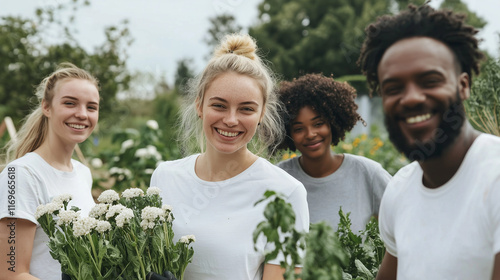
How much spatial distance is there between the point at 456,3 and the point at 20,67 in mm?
19814

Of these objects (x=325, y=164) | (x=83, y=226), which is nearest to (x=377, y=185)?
(x=325, y=164)

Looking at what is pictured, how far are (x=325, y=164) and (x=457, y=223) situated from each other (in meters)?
Result: 1.65

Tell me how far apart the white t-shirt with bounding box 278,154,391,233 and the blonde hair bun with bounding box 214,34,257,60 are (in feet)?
2.87

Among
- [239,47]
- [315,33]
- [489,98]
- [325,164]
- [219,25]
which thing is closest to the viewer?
[239,47]

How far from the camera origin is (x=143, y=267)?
1.65m

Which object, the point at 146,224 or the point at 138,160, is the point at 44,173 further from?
the point at 138,160

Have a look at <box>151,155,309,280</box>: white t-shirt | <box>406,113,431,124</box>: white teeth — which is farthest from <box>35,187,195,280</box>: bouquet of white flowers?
<box>406,113,431,124</box>: white teeth

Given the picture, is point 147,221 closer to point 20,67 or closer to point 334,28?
point 20,67

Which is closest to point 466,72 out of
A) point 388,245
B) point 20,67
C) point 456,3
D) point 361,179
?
point 388,245

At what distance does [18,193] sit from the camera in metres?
2.17

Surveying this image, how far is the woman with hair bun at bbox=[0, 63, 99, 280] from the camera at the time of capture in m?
2.14

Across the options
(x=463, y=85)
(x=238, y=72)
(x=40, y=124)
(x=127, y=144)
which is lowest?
(x=463, y=85)

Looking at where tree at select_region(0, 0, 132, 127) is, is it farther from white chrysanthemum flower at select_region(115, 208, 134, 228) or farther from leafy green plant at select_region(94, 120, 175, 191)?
white chrysanthemum flower at select_region(115, 208, 134, 228)

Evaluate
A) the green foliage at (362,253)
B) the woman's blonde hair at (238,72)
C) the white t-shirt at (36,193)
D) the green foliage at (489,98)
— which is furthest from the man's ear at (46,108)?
the green foliage at (489,98)
